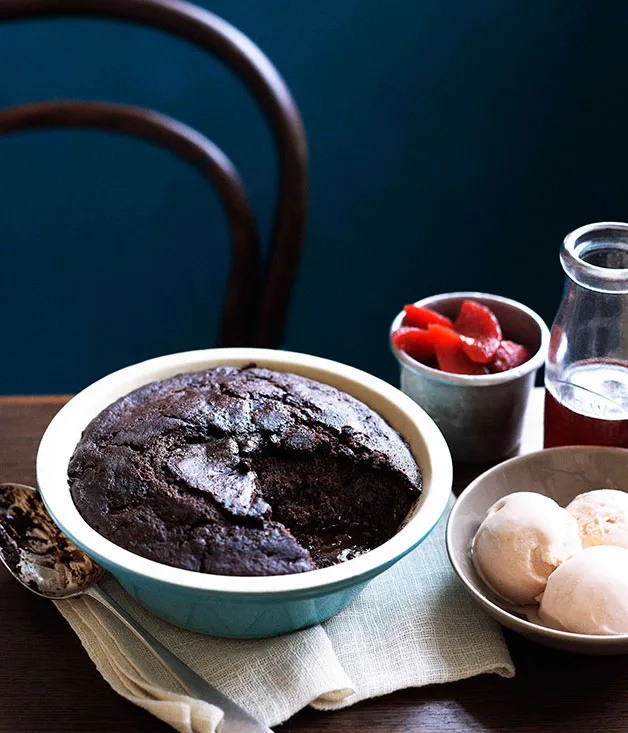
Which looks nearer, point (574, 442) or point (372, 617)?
point (372, 617)

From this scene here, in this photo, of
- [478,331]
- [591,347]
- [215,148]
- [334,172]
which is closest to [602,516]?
[591,347]

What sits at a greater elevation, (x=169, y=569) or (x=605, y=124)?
(x=605, y=124)

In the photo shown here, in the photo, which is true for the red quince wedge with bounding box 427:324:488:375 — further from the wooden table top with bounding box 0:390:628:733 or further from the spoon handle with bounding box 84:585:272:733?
the spoon handle with bounding box 84:585:272:733

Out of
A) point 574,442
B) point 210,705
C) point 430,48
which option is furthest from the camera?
point 430,48

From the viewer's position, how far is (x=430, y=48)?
2.19 m

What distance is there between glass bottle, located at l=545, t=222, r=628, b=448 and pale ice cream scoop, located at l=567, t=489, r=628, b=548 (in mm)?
118

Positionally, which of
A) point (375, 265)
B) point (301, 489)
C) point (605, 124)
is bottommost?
point (375, 265)

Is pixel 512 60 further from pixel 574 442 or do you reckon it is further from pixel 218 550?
pixel 218 550

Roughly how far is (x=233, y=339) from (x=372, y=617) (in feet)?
2.34

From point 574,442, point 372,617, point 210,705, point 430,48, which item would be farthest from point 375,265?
point 210,705

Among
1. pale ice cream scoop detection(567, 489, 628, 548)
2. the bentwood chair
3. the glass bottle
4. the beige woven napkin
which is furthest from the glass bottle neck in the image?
the bentwood chair

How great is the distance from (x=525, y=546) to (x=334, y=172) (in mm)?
1541

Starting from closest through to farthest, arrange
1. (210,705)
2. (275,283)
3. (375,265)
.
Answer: (210,705) → (275,283) → (375,265)

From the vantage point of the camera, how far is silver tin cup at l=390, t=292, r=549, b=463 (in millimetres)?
1163
